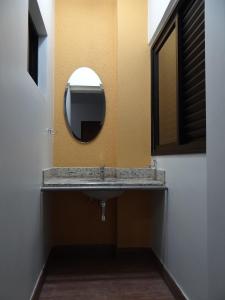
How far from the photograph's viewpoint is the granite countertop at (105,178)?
2438mm

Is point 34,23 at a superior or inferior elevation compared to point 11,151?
superior

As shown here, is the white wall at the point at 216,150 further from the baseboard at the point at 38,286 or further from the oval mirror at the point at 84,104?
the oval mirror at the point at 84,104

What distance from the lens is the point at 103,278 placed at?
242 cm

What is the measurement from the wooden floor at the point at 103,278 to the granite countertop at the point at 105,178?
765 mm

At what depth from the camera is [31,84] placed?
6.31ft

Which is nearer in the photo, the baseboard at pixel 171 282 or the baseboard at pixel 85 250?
the baseboard at pixel 171 282

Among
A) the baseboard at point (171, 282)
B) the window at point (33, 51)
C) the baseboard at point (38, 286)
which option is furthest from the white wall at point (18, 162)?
the baseboard at point (171, 282)

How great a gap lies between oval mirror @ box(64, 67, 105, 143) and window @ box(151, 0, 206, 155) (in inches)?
24.8

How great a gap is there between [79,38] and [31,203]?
1.98m

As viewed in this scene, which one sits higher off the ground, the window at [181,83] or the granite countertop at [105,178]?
the window at [181,83]

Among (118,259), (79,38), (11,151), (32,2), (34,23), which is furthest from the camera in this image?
(79,38)

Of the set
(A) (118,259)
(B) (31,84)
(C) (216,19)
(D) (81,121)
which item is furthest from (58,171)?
(C) (216,19)

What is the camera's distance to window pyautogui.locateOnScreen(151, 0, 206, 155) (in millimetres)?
1886

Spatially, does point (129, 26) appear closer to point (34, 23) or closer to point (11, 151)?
point (34, 23)
